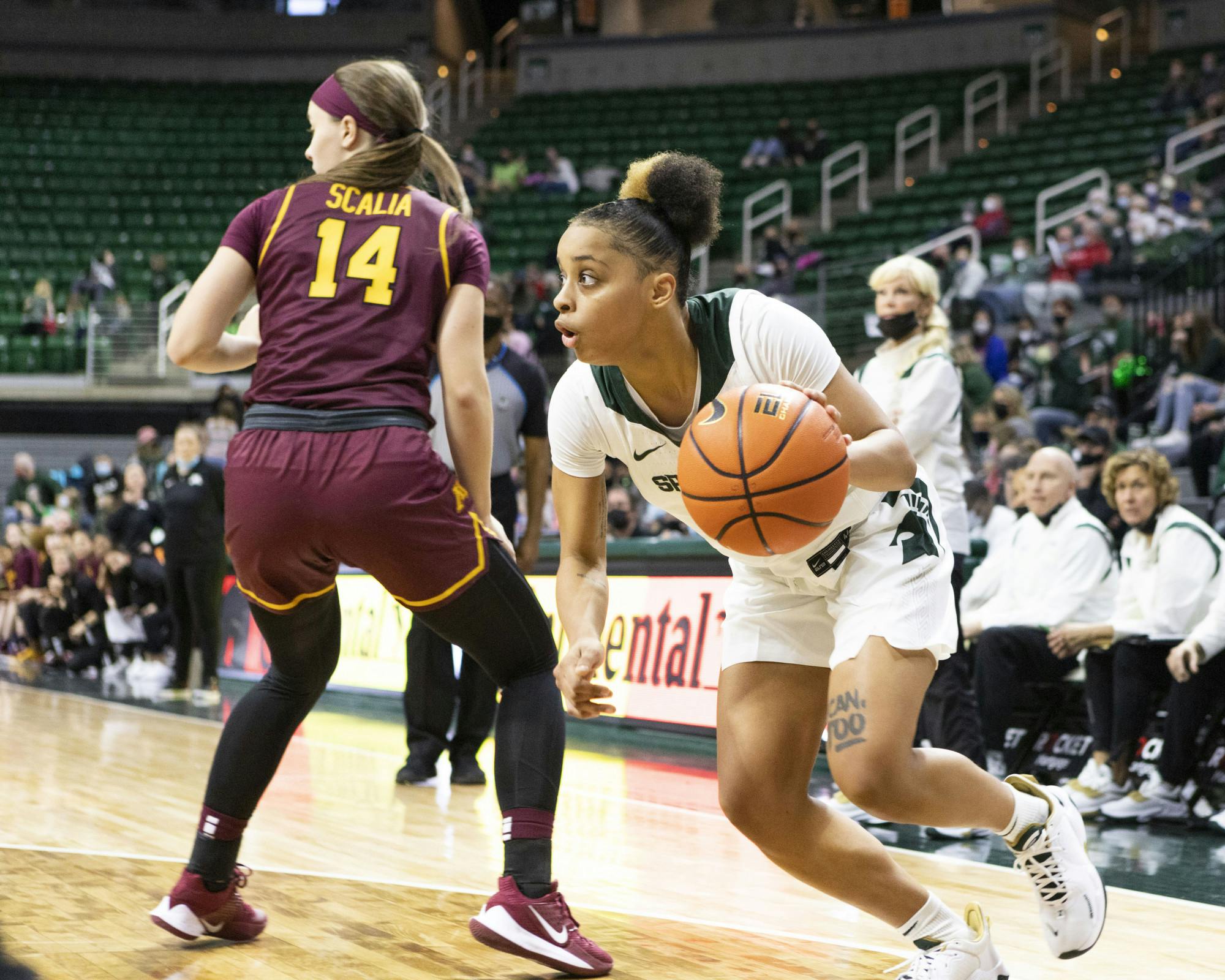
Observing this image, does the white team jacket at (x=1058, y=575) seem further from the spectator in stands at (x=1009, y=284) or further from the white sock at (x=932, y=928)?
the spectator in stands at (x=1009, y=284)

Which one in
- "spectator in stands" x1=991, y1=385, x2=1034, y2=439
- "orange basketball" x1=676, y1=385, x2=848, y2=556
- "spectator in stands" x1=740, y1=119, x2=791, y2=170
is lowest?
"orange basketball" x1=676, y1=385, x2=848, y2=556

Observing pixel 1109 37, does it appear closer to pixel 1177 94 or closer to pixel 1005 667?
pixel 1177 94

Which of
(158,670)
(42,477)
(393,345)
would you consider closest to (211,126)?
(42,477)

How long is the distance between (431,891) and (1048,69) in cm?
2242

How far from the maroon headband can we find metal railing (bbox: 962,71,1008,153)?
64.3 ft

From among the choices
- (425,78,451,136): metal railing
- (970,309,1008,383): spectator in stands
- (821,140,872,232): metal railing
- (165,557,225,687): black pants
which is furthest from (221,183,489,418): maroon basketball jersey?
(425,78,451,136): metal railing

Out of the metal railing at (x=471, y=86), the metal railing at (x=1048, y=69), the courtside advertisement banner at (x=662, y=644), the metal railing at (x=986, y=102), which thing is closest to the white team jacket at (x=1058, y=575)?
the courtside advertisement banner at (x=662, y=644)

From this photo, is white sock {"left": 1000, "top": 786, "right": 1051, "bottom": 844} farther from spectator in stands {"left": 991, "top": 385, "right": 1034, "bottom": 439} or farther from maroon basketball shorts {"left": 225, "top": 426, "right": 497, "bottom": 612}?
spectator in stands {"left": 991, "top": 385, "right": 1034, "bottom": 439}

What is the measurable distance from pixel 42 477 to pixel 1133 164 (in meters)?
13.9

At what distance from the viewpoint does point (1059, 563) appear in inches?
238

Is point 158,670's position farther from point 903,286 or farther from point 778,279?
point 778,279

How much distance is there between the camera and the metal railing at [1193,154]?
15.5 metres

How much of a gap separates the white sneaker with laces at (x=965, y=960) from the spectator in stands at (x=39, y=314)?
19012 millimetres

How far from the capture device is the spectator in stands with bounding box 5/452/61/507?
647 inches
